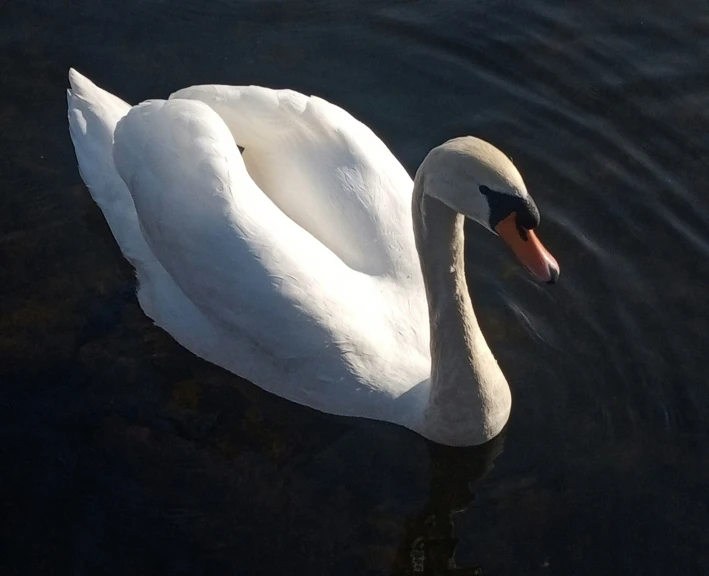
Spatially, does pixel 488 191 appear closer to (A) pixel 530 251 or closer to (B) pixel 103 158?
(A) pixel 530 251

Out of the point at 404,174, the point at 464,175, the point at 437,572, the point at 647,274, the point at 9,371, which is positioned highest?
the point at 464,175

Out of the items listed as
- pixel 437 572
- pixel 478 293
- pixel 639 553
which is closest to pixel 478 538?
pixel 437 572

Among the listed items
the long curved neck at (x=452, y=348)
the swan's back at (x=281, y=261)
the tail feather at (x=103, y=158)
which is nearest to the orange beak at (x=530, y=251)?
the long curved neck at (x=452, y=348)

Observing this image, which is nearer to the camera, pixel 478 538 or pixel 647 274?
pixel 478 538

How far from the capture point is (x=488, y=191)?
600 centimetres

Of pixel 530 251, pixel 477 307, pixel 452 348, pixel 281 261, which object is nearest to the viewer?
pixel 530 251

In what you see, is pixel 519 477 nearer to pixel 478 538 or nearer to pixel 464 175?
pixel 478 538

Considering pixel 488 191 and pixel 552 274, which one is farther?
pixel 552 274

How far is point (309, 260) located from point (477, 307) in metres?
1.86

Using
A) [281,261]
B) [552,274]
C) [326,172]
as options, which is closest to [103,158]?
[326,172]

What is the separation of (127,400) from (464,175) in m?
3.02

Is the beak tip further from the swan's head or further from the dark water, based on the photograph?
the dark water

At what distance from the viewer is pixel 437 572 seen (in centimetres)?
691

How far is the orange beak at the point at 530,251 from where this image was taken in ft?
20.2
